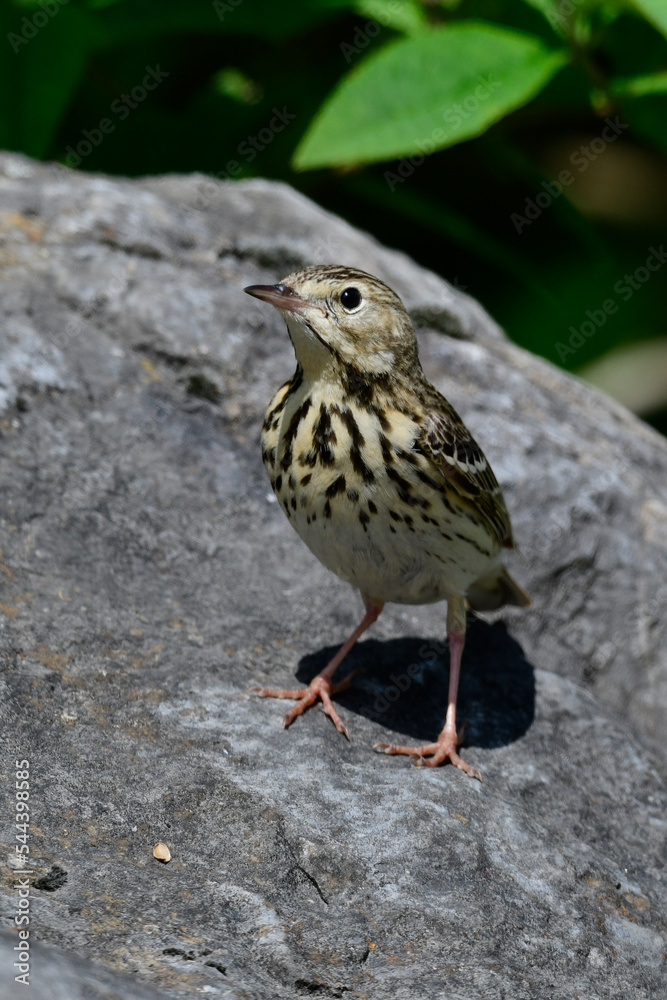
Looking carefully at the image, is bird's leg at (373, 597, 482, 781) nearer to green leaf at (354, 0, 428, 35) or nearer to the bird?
the bird

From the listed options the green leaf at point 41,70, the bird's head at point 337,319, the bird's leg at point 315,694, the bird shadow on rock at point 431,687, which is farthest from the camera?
the green leaf at point 41,70

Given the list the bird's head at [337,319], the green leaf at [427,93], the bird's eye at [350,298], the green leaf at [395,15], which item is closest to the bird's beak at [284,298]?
the bird's head at [337,319]

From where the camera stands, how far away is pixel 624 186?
34.1ft

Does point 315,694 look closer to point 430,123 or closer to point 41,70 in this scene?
point 430,123

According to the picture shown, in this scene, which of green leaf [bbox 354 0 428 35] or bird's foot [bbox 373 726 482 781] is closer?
bird's foot [bbox 373 726 482 781]

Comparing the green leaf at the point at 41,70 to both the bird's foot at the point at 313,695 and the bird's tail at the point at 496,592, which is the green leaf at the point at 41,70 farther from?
the bird's foot at the point at 313,695

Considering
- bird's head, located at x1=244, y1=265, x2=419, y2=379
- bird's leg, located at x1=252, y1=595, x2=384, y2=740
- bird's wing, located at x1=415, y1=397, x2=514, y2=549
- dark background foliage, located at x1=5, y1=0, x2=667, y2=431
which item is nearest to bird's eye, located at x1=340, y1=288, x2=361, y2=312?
bird's head, located at x1=244, y1=265, x2=419, y2=379

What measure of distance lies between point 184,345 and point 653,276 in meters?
5.27

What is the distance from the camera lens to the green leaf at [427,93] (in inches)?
292

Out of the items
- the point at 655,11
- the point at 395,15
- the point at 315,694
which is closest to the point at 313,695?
the point at 315,694

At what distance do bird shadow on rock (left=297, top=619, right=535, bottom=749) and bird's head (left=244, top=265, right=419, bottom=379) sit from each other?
154 cm

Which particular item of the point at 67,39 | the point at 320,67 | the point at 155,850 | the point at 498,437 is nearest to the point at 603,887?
Answer: the point at 155,850

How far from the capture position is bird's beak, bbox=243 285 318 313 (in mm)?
4602

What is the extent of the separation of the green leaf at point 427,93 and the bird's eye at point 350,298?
9.60 feet
